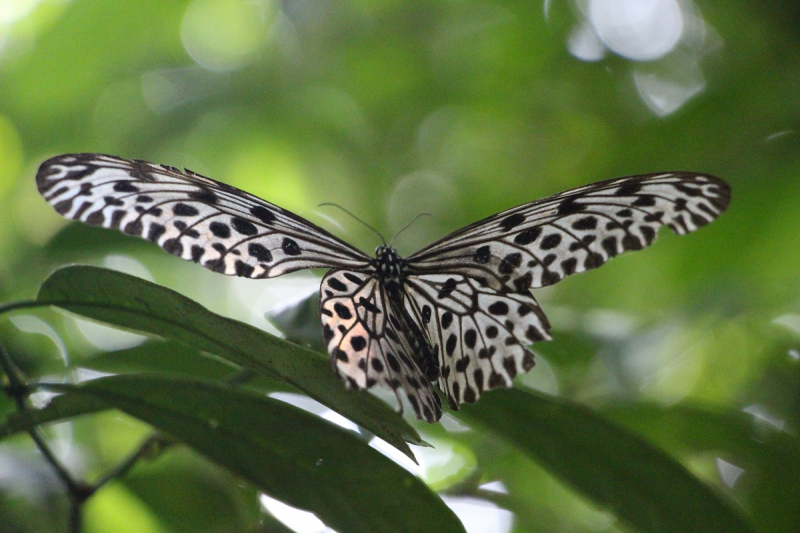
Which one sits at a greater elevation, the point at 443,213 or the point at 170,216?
the point at 443,213

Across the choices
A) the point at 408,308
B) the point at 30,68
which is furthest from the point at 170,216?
the point at 30,68

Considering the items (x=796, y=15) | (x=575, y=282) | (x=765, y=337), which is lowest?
(x=765, y=337)

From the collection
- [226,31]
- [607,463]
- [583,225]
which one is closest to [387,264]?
[583,225]

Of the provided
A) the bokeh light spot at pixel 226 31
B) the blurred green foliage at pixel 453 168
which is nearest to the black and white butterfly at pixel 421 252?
the blurred green foliage at pixel 453 168

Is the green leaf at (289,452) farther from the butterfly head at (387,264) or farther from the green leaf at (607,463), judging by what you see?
the butterfly head at (387,264)

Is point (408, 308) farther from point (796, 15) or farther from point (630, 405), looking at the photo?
point (796, 15)

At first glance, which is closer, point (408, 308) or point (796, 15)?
point (408, 308)
